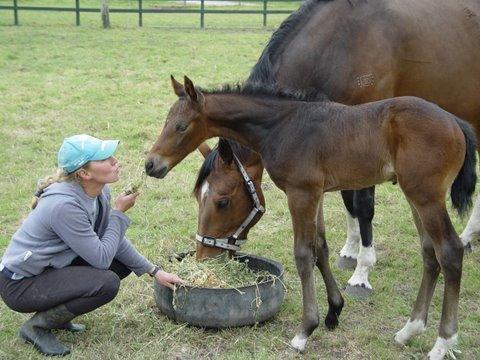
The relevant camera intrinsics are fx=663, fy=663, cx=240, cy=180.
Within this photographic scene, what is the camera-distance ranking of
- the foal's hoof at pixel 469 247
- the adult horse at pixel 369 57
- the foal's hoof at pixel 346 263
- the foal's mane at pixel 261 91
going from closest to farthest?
1. the foal's mane at pixel 261 91
2. the adult horse at pixel 369 57
3. the foal's hoof at pixel 346 263
4. the foal's hoof at pixel 469 247

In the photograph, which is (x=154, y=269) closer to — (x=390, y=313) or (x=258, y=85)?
(x=258, y=85)

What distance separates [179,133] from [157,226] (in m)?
2.15

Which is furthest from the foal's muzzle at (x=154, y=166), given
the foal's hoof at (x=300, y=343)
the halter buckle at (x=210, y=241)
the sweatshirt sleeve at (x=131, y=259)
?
the foal's hoof at (x=300, y=343)

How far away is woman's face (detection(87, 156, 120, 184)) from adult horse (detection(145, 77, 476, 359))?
240 mm

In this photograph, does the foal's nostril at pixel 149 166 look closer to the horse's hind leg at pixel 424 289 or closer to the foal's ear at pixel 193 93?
the foal's ear at pixel 193 93

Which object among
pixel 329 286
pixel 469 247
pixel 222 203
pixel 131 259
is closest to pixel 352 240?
pixel 469 247

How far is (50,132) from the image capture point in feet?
27.1

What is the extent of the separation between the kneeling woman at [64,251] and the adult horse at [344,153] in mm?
370

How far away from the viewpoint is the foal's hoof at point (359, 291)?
14.8 feet

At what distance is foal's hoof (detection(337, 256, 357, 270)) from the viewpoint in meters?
5.05

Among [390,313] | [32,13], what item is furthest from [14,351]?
[32,13]

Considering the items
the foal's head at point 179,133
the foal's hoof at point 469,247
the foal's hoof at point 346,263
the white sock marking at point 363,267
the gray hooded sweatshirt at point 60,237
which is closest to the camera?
the gray hooded sweatshirt at point 60,237

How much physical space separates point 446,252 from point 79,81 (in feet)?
29.5

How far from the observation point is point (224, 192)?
13.2 ft
